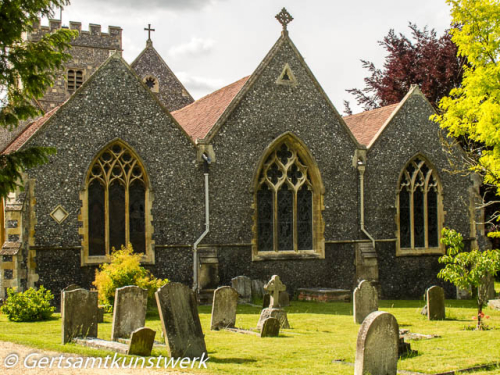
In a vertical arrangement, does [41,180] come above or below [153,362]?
above

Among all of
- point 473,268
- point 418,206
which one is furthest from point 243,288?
point 418,206

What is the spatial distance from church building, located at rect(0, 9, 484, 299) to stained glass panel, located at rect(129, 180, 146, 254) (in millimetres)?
41

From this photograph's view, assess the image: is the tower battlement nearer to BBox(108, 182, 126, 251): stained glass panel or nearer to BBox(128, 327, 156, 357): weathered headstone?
BBox(108, 182, 126, 251): stained glass panel

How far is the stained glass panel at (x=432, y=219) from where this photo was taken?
75.0 ft

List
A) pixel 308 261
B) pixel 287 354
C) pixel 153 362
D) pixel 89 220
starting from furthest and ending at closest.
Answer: pixel 308 261, pixel 89 220, pixel 287 354, pixel 153 362

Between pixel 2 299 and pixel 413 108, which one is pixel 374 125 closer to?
pixel 413 108

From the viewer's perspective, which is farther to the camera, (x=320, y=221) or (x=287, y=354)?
(x=320, y=221)

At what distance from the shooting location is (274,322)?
12.5m

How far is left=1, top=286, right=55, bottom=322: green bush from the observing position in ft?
47.5

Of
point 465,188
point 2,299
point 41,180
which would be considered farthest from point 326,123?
point 2,299

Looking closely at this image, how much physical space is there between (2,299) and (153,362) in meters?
8.65

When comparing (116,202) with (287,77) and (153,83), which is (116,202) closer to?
(287,77)

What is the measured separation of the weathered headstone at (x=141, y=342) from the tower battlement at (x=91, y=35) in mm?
25053

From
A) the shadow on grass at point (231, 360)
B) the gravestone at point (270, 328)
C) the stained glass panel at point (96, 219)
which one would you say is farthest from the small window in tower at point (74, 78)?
the shadow on grass at point (231, 360)
